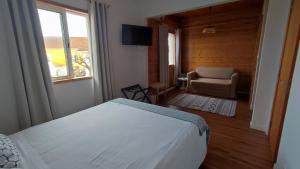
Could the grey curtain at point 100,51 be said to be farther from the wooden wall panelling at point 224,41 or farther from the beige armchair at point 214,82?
the wooden wall panelling at point 224,41

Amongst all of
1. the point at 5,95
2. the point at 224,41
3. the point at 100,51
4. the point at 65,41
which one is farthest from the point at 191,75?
the point at 5,95

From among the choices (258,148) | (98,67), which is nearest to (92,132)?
(98,67)

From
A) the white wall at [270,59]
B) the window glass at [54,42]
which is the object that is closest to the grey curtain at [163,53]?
the white wall at [270,59]

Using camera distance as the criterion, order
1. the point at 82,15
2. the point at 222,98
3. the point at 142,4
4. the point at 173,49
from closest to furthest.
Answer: the point at 82,15, the point at 142,4, the point at 222,98, the point at 173,49

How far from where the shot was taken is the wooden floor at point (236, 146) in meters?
1.79

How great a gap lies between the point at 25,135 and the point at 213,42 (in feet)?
17.2

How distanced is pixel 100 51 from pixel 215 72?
12.5 feet

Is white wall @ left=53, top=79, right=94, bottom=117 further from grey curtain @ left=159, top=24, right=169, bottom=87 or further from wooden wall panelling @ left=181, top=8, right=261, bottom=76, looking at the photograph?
wooden wall panelling @ left=181, top=8, right=261, bottom=76

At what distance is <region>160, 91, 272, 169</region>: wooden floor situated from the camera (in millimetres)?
1787

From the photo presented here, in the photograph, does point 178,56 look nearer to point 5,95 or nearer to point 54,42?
point 54,42

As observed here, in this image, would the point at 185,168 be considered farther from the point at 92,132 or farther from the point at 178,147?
the point at 92,132

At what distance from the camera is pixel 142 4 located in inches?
137

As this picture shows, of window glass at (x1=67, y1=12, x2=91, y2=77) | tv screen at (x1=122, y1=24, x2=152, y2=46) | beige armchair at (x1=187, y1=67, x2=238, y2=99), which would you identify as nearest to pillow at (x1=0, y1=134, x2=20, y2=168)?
window glass at (x1=67, y1=12, x2=91, y2=77)

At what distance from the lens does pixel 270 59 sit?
2277mm
